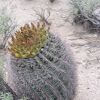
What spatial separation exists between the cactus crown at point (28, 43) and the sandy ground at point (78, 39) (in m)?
0.36

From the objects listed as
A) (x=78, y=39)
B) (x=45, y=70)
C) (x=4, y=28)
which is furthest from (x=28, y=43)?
(x=78, y=39)

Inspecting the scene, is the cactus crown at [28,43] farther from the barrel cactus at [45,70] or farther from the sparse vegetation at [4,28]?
the sparse vegetation at [4,28]

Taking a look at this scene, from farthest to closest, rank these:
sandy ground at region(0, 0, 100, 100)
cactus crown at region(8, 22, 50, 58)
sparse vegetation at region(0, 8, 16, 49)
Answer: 1. sparse vegetation at region(0, 8, 16, 49)
2. sandy ground at region(0, 0, 100, 100)
3. cactus crown at region(8, 22, 50, 58)

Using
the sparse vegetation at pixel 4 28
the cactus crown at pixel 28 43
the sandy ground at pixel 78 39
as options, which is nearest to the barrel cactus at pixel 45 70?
the cactus crown at pixel 28 43

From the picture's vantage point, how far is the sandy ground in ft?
11.0

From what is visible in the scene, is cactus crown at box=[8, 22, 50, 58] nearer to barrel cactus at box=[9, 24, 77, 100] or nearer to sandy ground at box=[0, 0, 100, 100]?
barrel cactus at box=[9, 24, 77, 100]

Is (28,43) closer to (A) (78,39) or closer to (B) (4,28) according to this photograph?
(B) (4,28)

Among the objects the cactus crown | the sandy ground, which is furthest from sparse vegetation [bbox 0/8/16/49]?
the cactus crown

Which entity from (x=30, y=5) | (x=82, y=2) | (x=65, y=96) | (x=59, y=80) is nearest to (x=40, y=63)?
(x=59, y=80)

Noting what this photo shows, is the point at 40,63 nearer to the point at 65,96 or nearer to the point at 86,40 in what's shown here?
the point at 65,96

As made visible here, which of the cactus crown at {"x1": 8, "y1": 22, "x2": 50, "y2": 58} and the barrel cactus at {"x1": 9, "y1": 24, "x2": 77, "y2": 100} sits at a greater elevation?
the cactus crown at {"x1": 8, "y1": 22, "x2": 50, "y2": 58}

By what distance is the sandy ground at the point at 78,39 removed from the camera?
3.34 metres

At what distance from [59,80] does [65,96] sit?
1.01 feet

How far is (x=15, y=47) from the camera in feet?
7.02
